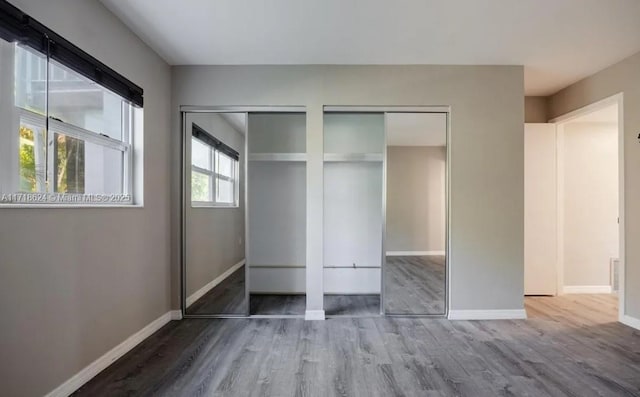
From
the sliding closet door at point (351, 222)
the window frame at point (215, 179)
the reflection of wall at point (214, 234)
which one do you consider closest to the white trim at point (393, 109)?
the sliding closet door at point (351, 222)

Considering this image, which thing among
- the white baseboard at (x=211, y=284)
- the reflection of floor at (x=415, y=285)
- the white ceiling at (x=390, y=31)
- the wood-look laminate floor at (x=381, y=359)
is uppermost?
the white ceiling at (x=390, y=31)

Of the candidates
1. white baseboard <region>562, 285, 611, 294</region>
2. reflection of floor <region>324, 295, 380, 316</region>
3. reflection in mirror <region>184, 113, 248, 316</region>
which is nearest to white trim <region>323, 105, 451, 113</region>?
reflection in mirror <region>184, 113, 248, 316</region>

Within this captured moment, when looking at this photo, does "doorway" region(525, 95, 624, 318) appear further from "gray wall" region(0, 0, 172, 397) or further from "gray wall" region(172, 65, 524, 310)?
"gray wall" region(0, 0, 172, 397)

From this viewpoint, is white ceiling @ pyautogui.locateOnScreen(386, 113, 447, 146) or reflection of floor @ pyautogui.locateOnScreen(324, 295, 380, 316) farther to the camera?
white ceiling @ pyautogui.locateOnScreen(386, 113, 447, 146)

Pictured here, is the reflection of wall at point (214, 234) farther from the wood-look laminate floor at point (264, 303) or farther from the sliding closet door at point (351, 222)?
the sliding closet door at point (351, 222)

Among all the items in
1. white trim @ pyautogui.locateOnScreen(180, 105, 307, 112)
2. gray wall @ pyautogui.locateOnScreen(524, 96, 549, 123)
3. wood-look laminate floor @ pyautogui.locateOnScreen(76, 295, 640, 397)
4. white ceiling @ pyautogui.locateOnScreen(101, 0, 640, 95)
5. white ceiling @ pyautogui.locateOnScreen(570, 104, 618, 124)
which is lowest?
wood-look laminate floor @ pyautogui.locateOnScreen(76, 295, 640, 397)

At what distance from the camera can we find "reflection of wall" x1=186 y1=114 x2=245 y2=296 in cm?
349

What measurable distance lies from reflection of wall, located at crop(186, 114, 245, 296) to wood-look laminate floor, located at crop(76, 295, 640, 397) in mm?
629

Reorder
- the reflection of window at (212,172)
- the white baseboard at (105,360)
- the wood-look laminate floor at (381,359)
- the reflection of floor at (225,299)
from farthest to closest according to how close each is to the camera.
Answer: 1. the reflection of window at (212,172)
2. the reflection of floor at (225,299)
3. the wood-look laminate floor at (381,359)
4. the white baseboard at (105,360)

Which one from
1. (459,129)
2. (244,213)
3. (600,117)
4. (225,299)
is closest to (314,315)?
(225,299)

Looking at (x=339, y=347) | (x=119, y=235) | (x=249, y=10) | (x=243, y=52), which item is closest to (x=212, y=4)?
(x=249, y=10)

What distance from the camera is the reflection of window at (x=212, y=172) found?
3.57m

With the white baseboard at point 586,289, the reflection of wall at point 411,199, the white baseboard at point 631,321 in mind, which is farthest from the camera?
the reflection of wall at point 411,199

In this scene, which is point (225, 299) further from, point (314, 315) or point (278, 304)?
point (314, 315)
